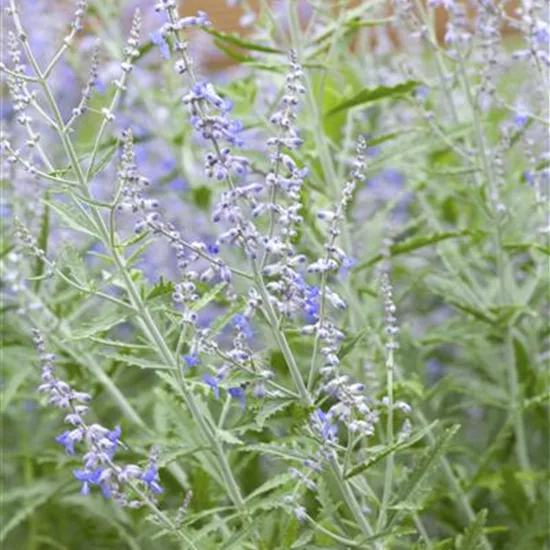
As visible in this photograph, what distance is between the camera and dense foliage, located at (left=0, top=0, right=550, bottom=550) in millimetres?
1852

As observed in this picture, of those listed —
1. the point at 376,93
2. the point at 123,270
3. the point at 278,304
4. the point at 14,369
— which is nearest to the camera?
the point at 278,304

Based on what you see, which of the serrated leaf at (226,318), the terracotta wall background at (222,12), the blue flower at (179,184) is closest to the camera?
the serrated leaf at (226,318)

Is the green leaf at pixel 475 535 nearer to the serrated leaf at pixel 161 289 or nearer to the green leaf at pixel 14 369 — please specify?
the serrated leaf at pixel 161 289

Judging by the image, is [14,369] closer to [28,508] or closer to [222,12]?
[28,508]

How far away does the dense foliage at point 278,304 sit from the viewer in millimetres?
1852

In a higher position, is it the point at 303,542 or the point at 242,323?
the point at 242,323

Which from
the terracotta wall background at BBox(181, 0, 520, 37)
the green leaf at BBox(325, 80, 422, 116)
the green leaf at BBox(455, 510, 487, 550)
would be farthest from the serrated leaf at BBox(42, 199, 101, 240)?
the terracotta wall background at BBox(181, 0, 520, 37)

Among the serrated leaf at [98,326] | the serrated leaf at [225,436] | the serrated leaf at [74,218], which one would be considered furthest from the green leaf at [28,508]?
the serrated leaf at [74,218]

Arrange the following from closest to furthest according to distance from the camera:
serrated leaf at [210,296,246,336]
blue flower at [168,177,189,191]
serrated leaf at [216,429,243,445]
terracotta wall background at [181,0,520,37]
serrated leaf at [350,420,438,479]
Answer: serrated leaf at [350,420,438,479], serrated leaf at [210,296,246,336], serrated leaf at [216,429,243,445], blue flower at [168,177,189,191], terracotta wall background at [181,0,520,37]

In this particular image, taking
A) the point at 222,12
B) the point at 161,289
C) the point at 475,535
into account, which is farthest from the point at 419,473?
the point at 222,12

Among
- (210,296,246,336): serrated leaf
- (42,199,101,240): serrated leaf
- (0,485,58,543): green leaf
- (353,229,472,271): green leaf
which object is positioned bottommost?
(0,485,58,543): green leaf

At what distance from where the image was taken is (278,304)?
1.81 meters

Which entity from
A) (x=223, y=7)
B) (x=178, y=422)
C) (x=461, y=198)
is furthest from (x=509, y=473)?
(x=223, y=7)

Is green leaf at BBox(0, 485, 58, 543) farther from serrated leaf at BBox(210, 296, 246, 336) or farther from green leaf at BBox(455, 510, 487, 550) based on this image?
green leaf at BBox(455, 510, 487, 550)
